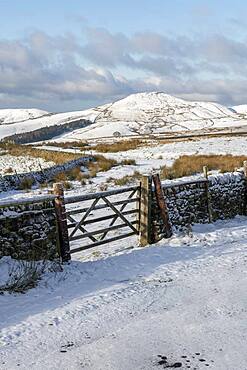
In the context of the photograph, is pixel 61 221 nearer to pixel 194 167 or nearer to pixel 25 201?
pixel 25 201

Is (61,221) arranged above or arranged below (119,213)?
above

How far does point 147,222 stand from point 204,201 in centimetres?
250

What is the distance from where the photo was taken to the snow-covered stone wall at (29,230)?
763 cm

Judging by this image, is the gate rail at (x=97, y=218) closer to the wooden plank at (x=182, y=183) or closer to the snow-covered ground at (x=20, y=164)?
the wooden plank at (x=182, y=183)

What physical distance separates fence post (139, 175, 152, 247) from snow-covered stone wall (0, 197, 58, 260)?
246 centimetres

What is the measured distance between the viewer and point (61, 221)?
8281 mm

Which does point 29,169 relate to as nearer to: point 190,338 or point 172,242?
point 172,242

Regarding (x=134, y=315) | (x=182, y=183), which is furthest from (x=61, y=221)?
(x=182, y=183)

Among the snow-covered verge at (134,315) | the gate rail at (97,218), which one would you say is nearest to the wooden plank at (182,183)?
the gate rail at (97,218)

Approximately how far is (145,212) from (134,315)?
4.30 m

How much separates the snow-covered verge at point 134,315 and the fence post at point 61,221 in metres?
0.31

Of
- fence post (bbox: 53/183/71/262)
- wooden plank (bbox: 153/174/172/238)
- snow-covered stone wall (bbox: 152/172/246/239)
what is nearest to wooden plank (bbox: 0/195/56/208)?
fence post (bbox: 53/183/71/262)

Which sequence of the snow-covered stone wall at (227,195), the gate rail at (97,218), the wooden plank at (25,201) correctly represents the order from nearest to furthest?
1. the wooden plank at (25,201)
2. the gate rail at (97,218)
3. the snow-covered stone wall at (227,195)

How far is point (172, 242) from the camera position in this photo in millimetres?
9539
